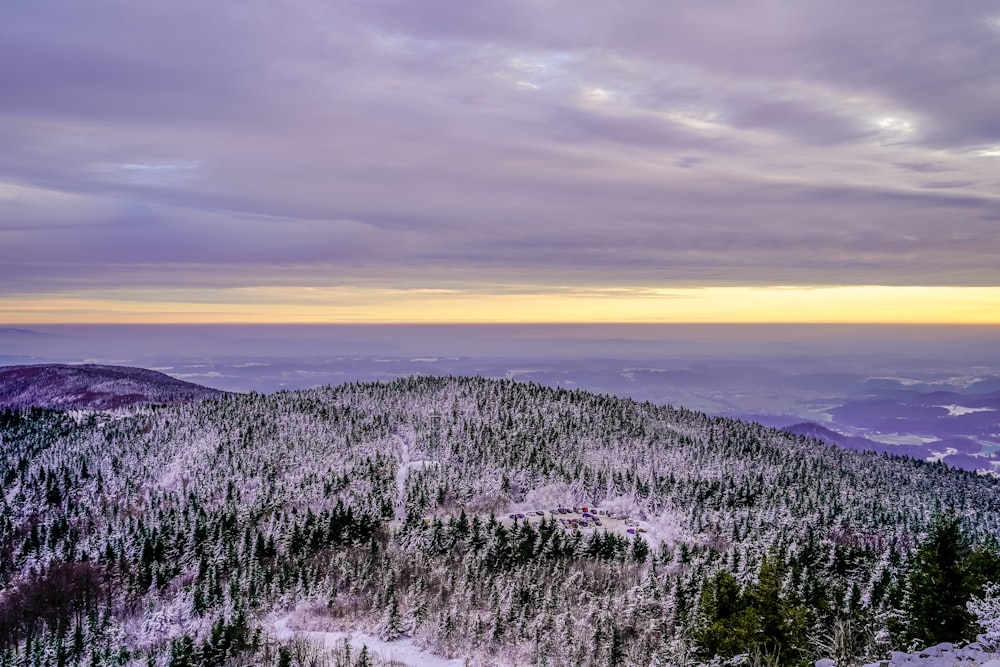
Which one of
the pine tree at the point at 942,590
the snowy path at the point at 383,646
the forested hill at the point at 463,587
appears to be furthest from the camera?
the snowy path at the point at 383,646

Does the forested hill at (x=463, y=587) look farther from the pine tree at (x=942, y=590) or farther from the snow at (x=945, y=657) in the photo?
the snow at (x=945, y=657)

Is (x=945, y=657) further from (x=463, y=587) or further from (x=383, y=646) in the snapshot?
(x=463, y=587)

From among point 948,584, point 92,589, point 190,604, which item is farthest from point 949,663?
point 92,589

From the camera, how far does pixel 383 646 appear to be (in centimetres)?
11081

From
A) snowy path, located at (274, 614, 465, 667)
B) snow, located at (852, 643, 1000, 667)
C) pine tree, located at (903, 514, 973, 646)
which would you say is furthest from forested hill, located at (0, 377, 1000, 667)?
snow, located at (852, 643, 1000, 667)

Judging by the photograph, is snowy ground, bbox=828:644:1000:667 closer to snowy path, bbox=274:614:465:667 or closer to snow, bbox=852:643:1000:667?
snow, bbox=852:643:1000:667

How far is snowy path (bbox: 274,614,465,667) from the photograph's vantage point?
10462cm

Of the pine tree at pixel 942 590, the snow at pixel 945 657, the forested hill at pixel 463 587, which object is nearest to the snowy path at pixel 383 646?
the forested hill at pixel 463 587

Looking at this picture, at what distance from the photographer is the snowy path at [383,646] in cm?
10462

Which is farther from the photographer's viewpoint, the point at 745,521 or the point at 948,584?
the point at 745,521

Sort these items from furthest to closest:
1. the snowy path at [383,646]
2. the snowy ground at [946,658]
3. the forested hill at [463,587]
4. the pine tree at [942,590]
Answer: the snowy path at [383,646], the forested hill at [463,587], the pine tree at [942,590], the snowy ground at [946,658]

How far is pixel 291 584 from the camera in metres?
145

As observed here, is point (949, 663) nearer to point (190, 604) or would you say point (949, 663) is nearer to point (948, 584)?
point (948, 584)

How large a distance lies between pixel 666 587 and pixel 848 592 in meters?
32.3
